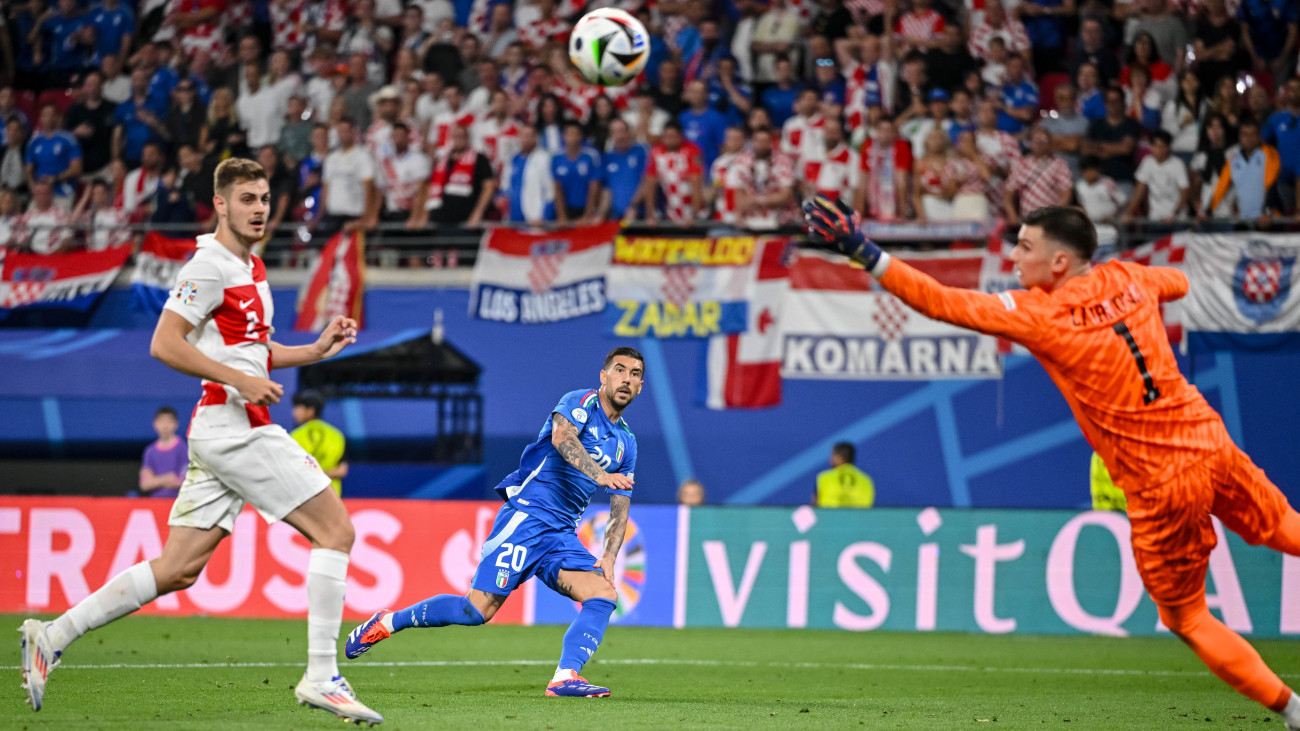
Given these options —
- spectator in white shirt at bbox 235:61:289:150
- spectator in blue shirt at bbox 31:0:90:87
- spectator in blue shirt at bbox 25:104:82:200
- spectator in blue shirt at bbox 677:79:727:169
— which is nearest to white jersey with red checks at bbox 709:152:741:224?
spectator in blue shirt at bbox 677:79:727:169

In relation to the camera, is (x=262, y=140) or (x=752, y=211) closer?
(x=752, y=211)

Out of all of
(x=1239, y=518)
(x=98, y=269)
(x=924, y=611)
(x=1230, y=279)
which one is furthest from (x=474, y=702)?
(x=98, y=269)

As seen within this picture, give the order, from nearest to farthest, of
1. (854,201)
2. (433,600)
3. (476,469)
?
(433,600), (854,201), (476,469)

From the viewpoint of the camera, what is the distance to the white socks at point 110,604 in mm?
5898

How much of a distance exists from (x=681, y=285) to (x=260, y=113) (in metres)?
6.65

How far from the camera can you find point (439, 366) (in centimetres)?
1792

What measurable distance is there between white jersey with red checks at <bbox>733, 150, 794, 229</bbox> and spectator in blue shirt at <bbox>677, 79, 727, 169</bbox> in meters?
0.99

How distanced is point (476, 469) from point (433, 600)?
993 cm

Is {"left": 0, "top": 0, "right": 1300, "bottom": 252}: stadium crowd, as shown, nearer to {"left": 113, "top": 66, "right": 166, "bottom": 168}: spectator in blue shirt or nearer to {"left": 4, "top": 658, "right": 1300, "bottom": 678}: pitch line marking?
{"left": 113, "top": 66, "right": 166, "bottom": 168}: spectator in blue shirt

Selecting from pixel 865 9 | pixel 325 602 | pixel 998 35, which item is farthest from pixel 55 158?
pixel 325 602

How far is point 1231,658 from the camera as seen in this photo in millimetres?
5586

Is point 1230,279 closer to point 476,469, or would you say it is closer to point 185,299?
point 476,469

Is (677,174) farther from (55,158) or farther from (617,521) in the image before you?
(617,521)

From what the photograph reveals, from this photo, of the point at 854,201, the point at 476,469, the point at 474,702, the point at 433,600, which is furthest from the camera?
the point at 476,469
